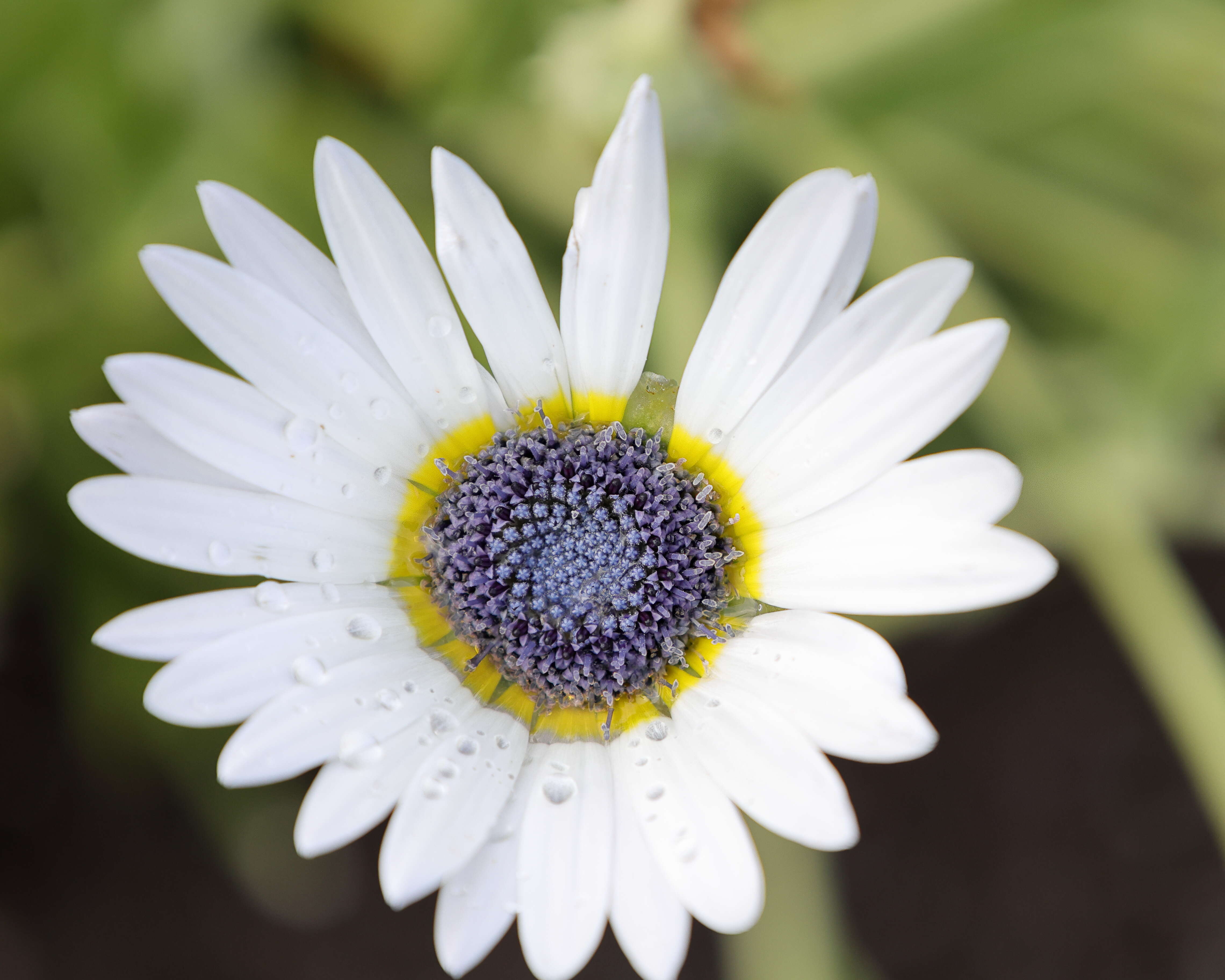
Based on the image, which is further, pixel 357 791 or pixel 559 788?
pixel 559 788

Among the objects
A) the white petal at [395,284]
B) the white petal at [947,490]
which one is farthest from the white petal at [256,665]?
the white petal at [947,490]

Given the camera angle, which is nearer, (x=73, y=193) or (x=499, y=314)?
(x=499, y=314)

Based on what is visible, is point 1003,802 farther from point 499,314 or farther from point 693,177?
point 499,314

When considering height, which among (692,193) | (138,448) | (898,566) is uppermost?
(692,193)

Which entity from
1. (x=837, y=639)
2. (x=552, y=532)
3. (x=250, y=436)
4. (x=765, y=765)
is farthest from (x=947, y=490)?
(x=250, y=436)

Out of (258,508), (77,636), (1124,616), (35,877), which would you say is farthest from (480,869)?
(35,877)

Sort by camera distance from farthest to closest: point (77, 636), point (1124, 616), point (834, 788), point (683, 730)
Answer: point (77, 636), point (1124, 616), point (683, 730), point (834, 788)

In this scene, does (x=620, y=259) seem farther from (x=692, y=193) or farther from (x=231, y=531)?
(x=692, y=193)
